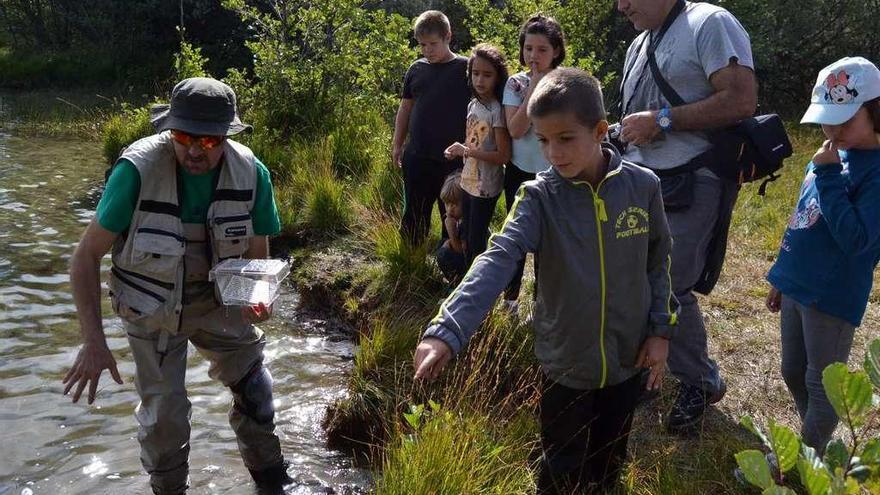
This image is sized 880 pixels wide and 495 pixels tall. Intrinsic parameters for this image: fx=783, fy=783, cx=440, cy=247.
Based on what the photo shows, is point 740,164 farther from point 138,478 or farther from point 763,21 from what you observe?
point 763,21

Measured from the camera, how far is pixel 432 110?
18.8 feet

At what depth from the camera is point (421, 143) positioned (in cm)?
573

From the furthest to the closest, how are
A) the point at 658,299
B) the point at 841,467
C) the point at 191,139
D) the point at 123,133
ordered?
1. the point at 123,133
2. the point at 191,139
3. the point at 658,299
4. the point at 841,467

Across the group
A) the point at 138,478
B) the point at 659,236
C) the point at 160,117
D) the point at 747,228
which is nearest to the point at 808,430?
the point at 659,236

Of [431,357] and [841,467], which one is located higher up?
[431,357]

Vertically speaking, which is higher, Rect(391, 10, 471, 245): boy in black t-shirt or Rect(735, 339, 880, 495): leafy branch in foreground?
Rect(391, 10, 471, 245): boy in black t-shirt

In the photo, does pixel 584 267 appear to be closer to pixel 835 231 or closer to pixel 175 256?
pixel 835 231

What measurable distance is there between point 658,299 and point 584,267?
1.23 ft

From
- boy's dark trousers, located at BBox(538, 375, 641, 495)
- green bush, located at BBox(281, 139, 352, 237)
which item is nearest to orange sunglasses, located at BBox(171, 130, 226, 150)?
boy's dark trousers, located at BBox(538, 375, 641, 495)

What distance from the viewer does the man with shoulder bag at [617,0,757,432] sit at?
3461 mm

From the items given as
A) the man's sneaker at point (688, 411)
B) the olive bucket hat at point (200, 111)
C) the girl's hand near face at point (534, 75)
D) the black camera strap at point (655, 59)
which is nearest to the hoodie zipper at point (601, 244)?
the black camera strap at point (655, 59)

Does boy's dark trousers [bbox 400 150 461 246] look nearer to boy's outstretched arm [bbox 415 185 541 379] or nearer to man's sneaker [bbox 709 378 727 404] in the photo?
man's sneaker [bbox 709 378 727 404]

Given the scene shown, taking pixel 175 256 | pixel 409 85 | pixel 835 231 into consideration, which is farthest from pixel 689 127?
pixel 409 85

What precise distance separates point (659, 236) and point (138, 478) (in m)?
3.01
